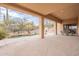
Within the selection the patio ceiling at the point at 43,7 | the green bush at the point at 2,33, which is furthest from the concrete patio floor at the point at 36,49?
the patio ceiling at the point at 43,7

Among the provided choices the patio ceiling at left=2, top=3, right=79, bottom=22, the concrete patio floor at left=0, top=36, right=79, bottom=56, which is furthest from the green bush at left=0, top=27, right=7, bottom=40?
the patio ceiling at left=2, top=3, right=79, bottom=22

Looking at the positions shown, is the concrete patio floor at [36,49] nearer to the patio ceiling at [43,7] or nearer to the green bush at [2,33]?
the green bush at [2,33]

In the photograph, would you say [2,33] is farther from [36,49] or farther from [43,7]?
[43,7]

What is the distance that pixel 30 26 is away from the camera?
8.85 m

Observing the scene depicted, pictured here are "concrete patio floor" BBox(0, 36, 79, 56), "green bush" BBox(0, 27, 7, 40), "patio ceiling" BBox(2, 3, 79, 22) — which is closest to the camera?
"concrete patio floor" BBox(0, 36, 79, 56)

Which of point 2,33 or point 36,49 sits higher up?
point 2,33

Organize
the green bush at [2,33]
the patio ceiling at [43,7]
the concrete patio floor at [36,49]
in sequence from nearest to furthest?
A: the concrete patio floor at [36,49], the patio ceiling at [43,7], the green bush at [2,33]

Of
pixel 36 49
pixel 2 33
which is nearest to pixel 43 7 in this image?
A: pixel 36 49

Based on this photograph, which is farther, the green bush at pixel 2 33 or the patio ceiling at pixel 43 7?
the green bush at pixel 2 33

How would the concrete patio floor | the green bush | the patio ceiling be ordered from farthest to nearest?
the green bush < the patio ceiling < the concrete patio floor

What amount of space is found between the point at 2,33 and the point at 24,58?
5038mm

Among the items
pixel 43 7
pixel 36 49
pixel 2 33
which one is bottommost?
pixel 36 49

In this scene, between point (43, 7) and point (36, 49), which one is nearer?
point (36, 49)

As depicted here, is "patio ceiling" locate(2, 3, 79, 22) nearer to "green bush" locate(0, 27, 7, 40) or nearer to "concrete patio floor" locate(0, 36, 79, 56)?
"green bush" locate(0, 27, 7, 40)
